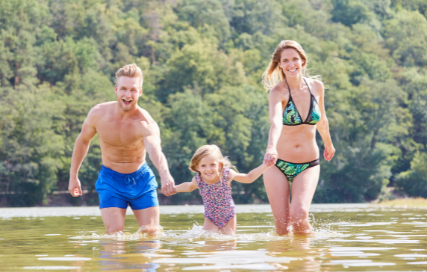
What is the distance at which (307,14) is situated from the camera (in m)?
105

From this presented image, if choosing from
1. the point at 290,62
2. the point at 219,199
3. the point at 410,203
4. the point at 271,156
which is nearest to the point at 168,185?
the point at 271,156

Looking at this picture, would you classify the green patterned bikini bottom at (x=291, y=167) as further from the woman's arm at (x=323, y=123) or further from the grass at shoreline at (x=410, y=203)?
the grass at shoreline at (x=410, y=203)

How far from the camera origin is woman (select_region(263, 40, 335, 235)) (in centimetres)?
803

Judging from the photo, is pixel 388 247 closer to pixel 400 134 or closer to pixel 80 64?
pixel 400 134

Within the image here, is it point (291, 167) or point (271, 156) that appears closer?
point (271, 156)

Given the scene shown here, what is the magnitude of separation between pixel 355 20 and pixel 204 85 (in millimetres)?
43647

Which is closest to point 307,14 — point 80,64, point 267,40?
point 267,40

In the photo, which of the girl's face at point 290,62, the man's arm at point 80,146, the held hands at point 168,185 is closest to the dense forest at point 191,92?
the man's arm at point 80,146

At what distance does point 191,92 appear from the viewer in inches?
2611

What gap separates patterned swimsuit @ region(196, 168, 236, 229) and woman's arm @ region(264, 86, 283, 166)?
109 cm

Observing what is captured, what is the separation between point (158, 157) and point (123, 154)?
0.98 metres

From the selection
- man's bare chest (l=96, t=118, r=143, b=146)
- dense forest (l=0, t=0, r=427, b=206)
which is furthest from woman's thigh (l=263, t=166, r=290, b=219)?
dense forest (l=0, t=0, r=427, b=206)

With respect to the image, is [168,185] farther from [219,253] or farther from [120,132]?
[120,132]

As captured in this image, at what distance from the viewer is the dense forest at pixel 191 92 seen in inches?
2170
